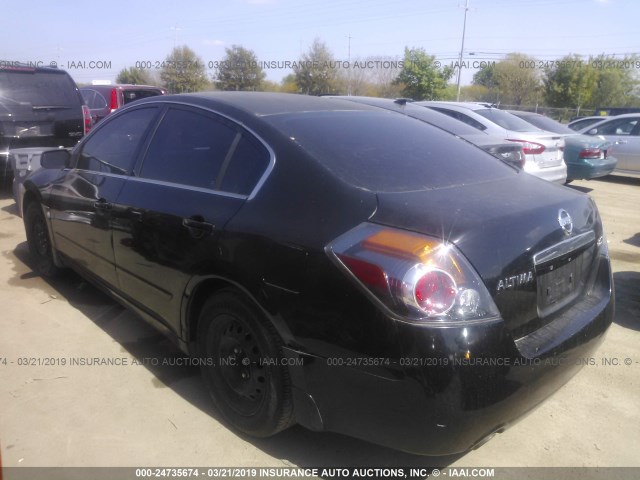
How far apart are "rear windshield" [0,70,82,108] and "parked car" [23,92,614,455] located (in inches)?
214

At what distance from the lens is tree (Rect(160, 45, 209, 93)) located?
118ft

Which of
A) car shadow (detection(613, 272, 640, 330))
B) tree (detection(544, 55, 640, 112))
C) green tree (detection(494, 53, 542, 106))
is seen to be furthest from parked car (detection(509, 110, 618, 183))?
green tree (detection(494, 53, 542, 106))

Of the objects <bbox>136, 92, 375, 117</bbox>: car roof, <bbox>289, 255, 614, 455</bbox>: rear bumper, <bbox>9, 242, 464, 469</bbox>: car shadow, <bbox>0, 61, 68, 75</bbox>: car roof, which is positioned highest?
<bbox>0, 61, 68, 75</bbox>: car roof

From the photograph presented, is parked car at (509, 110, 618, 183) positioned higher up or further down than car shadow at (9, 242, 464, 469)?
higher up

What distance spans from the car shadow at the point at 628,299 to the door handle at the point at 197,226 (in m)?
3.28

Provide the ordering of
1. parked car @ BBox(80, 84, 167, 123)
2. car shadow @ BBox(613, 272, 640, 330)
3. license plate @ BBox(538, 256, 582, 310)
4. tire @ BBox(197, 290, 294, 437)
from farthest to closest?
parked car @ BBox(80, 84, 167, 123) < car shadow @ BBox(613, 272, 640, 330) < tire @ BBox(197, 290, 294, 437) < license plate @ BBox(538, 256, 582, 310)

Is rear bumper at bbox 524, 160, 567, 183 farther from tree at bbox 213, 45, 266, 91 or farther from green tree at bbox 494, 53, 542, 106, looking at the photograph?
green tree at bbox 494, 53, 542, 106

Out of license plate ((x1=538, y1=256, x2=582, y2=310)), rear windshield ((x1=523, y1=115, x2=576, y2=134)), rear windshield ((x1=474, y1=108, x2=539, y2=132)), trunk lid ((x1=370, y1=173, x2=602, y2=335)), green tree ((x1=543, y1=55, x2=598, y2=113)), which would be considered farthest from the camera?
green tree ((x1=543, y1=55, x2=598, y2=113))

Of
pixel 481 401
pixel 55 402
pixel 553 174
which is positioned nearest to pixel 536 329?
pixel 481 401

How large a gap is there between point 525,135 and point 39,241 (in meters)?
6.68

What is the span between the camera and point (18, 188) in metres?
5.89

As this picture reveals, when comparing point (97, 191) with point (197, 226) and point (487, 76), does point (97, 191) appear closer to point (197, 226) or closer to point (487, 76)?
point (197, 226)

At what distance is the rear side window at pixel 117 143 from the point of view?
3.40 m

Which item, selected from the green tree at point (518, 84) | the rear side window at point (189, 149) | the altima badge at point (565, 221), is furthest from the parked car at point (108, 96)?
the green tree at point (518, 84)
